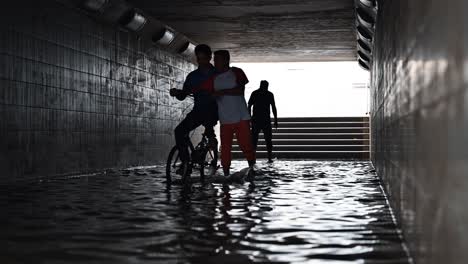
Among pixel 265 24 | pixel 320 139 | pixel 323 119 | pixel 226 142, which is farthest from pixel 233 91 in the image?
pixel 323 119

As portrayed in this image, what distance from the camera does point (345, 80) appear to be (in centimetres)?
2989

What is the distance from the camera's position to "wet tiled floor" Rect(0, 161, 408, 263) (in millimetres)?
3898

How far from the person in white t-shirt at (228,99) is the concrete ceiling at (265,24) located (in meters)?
4.45

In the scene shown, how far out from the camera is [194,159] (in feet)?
30.6

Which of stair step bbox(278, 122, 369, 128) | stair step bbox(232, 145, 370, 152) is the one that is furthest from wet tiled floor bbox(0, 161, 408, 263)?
stair step bbox(278, 122, 369, 128)

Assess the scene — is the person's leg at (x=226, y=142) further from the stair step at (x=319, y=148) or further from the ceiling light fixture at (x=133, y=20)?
the stair step at (x=319, y=148)

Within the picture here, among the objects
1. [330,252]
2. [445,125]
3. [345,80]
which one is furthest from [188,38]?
[445,125]

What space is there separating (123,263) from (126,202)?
3.27 meters

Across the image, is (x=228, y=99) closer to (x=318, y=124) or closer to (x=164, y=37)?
(x=164, y=37)

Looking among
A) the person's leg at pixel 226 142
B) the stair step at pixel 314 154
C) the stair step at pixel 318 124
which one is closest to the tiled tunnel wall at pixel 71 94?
the person's leg at pixel 226 142

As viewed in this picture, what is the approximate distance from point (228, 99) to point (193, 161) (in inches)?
39.8

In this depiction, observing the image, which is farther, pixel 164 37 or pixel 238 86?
pixel 164 37

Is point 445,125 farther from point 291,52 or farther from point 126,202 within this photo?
point 291,52

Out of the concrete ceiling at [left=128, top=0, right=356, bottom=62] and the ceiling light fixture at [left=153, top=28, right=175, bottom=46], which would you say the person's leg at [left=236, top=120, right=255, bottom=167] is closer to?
the concrete ceiling at [left=128, top=0, right=356, bottom=62]
